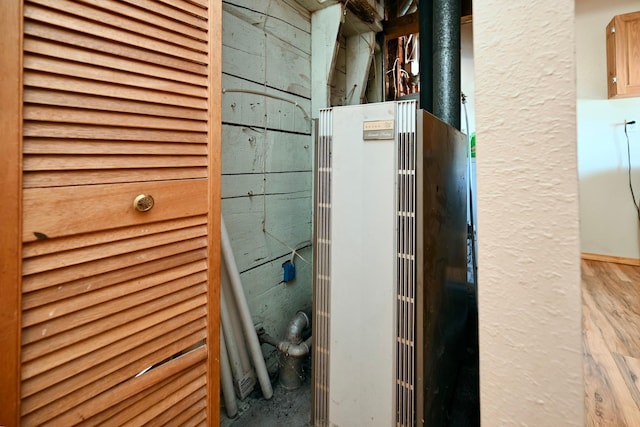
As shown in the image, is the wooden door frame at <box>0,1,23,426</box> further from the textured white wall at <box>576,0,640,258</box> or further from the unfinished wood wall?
the textured white wall at <box>576,0,640,258</box>

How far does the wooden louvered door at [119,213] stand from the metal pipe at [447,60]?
4.49 ft

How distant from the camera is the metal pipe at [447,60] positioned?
173 cm

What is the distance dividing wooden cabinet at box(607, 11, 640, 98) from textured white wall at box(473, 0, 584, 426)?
10.5 ft

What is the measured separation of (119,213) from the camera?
57 cm

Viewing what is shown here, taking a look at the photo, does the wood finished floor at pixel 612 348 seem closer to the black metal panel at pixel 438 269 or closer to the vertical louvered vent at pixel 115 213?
the black metal panel at pixel 438 269

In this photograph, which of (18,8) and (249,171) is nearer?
(18,8)

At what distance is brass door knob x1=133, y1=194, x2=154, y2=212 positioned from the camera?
585mm

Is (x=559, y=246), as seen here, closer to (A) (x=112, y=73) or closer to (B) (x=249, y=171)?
(A) (x=112, y=73)

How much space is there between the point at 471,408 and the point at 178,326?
138 centimetres

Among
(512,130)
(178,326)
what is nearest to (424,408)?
(178,326)

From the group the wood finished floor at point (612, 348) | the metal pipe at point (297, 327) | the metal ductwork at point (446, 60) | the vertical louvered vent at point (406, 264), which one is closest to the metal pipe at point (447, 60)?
the metal ductwork at point (446, 60)

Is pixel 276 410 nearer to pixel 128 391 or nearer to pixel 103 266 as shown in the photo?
pixel 128 391

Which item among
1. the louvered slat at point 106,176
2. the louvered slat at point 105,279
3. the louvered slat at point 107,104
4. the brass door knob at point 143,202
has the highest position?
the louvered slat at point 107,104

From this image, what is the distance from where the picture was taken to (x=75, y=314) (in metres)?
0.52
